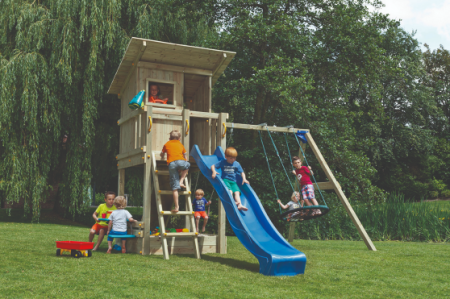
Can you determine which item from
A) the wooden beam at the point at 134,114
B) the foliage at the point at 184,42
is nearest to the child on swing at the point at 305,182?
the wooden beam at the point at 134,114

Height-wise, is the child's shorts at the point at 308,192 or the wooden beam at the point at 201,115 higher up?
the wooden beam at the point at 201,115

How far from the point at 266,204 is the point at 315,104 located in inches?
167

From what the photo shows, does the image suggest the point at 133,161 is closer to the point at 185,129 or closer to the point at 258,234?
the point at 185,129

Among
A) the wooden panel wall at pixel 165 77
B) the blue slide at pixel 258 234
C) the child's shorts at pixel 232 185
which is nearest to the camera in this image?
the blue slide at pixel 258 234

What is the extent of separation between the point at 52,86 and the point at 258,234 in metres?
10.2

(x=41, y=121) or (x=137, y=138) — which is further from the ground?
(x=41, y=121)

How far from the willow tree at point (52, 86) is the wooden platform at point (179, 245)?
6993 mm

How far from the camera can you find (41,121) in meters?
13.7

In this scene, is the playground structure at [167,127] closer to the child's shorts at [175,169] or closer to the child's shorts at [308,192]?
the child's shorts at [175,169]

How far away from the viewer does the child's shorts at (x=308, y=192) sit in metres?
8.67

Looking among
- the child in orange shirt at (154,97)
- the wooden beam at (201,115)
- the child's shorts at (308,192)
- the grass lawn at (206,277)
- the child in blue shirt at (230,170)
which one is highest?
the child in orange shirt at (154,97)

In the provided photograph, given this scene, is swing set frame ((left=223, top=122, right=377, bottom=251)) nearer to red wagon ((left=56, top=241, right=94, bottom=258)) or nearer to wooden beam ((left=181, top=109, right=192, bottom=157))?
wooden beam ((left=181, top=109, right=192, bottom=157))

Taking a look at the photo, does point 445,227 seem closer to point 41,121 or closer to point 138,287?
point 138,287

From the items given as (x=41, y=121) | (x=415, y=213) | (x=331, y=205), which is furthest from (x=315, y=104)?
(x=41, y=121)
